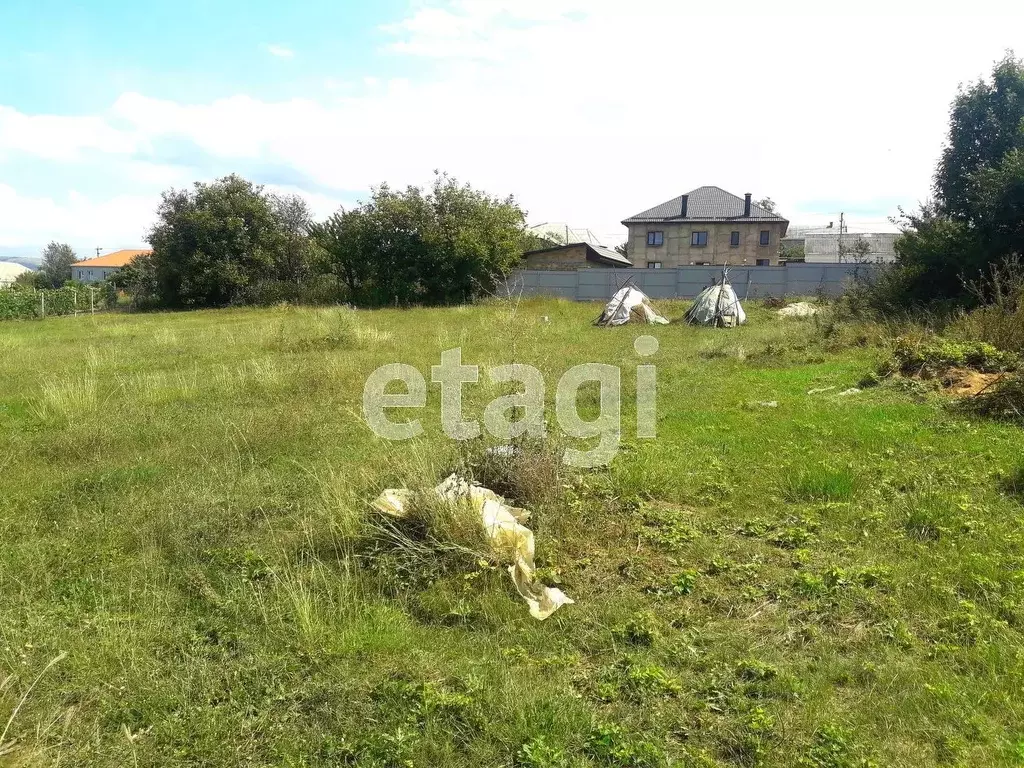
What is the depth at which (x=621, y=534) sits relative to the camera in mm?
3746

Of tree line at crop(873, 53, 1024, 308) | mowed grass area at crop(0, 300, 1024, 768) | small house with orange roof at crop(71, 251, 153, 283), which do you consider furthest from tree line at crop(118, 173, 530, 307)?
small house with orange roof at crop(71, 251, 153, 283)

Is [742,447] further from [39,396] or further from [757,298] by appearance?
[757,298]

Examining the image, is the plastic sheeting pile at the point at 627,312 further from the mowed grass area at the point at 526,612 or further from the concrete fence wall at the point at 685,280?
the mowed grass area at the point at 526,612

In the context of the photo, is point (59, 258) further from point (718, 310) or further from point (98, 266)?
point (718, 310)

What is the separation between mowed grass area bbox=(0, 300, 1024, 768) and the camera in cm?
223

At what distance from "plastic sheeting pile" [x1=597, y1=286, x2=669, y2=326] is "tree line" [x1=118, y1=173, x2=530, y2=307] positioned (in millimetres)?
7226

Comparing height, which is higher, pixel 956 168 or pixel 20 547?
pixel 956 168

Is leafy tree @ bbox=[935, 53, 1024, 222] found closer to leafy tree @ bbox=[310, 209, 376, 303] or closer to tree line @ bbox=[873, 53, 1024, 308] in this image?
tree line @ bbox=[873, 53, 1024, 308]

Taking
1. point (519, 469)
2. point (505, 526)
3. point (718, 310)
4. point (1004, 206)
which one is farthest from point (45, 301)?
point (1004, 206)

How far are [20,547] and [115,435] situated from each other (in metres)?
2.27

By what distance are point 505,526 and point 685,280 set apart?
887 inches

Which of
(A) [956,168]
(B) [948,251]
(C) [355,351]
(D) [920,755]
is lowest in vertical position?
(D) [920,755]

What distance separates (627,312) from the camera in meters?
16.7

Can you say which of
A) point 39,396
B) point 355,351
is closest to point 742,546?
point 39,396
